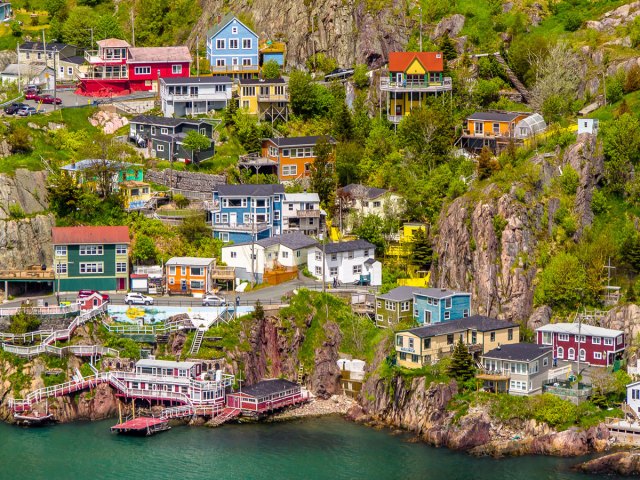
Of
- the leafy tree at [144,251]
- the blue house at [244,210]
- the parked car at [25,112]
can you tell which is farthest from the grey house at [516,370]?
the parked car at [25,112]

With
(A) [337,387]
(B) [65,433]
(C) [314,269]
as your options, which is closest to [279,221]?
(C) [314,269]

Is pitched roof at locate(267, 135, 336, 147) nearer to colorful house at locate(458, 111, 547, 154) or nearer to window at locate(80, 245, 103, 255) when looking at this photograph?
colorful house at locate(458, 111, 547, 154)

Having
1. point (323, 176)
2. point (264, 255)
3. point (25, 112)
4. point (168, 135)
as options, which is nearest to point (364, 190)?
point (323, 176)

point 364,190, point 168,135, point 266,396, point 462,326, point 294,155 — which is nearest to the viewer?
point 266,396

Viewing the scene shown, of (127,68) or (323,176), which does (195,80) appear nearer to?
(127,68)

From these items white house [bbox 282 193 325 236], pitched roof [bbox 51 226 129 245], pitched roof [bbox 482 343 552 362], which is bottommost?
pitched roof [bbox 482 343 552 362]

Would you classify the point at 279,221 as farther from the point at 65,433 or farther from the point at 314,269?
the point at 65,433

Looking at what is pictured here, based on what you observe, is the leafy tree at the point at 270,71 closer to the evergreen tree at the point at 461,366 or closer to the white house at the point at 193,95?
the white house at the point at 193,95

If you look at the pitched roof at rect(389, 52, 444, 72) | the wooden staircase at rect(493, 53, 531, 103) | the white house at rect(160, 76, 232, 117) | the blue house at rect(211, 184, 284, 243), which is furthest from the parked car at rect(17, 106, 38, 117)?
the wooden staircase at rect(493, 53, 531, 103)
